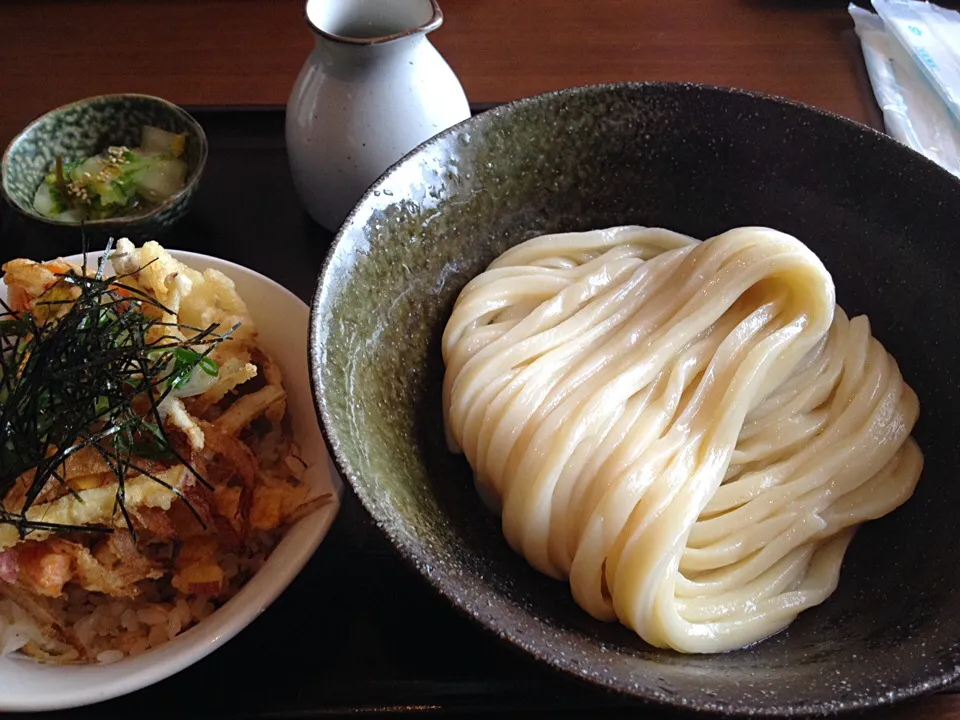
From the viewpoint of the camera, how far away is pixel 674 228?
181 centimetres

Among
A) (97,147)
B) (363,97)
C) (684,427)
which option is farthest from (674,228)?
(97,147)

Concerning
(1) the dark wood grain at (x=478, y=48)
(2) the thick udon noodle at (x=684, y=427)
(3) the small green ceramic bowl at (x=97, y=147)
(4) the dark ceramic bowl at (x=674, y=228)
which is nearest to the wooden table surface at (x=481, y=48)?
(1) the dark wood grain at (x=478, y=48)

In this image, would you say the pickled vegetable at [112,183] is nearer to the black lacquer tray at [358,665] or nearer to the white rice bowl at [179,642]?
the white rice bowl at [179,642]

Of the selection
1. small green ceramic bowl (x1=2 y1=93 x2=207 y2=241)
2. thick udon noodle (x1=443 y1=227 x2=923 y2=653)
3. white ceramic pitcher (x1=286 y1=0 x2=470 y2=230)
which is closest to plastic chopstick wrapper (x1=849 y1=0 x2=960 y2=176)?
thick udon noodle (x1=443 y1=227 x2=923 y2=653)

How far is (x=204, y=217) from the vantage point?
204 cm

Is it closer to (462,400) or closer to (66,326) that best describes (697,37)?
(462,400)

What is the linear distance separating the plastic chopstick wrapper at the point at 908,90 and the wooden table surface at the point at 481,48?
0.05 metres

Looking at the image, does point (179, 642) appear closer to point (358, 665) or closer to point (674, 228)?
point (358, 665)

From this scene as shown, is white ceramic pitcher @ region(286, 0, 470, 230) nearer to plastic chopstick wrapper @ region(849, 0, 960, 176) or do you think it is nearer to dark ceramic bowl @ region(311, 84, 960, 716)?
dark ceramic bowl @ region(311, 84, 960, 716)

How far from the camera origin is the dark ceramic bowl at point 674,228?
108 centimetres

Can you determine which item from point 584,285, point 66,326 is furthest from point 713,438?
point 66,326

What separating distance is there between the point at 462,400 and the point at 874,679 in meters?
0.76

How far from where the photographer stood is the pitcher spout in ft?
5.60

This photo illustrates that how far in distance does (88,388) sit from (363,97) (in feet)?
2.85
